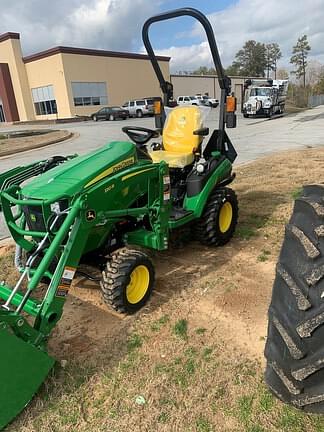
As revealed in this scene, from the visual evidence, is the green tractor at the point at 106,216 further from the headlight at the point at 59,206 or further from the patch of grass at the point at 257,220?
the patch of grass at the point at 257,220

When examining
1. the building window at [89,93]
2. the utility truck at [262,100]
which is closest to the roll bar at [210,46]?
the utility truck at [262,100]

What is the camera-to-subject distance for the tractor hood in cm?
278

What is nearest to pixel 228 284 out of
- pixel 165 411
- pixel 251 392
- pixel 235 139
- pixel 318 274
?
pixel 251 392

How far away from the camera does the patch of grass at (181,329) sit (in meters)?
2.80

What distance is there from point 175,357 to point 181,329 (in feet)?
0.98

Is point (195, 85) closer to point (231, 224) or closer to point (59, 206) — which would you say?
point (231, 224)

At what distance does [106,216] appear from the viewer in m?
2.88

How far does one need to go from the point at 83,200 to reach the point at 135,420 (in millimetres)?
1421

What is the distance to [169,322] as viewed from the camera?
296 centimetres

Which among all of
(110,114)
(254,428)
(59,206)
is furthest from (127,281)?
(110,114)

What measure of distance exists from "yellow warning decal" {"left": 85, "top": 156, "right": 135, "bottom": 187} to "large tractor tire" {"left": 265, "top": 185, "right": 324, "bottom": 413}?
5.35 feet

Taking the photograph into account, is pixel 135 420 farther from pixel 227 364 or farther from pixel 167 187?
pixel 167 187

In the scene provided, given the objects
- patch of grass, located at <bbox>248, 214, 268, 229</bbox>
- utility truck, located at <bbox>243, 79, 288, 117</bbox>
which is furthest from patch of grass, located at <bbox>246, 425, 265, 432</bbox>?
utility truck, located at <bbox>243, 79, 288, 117</bbox>

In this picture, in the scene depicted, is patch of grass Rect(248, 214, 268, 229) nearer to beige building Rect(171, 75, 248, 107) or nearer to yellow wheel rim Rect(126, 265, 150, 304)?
yellow wheel rim Rect(126, 265, 150, 304)
